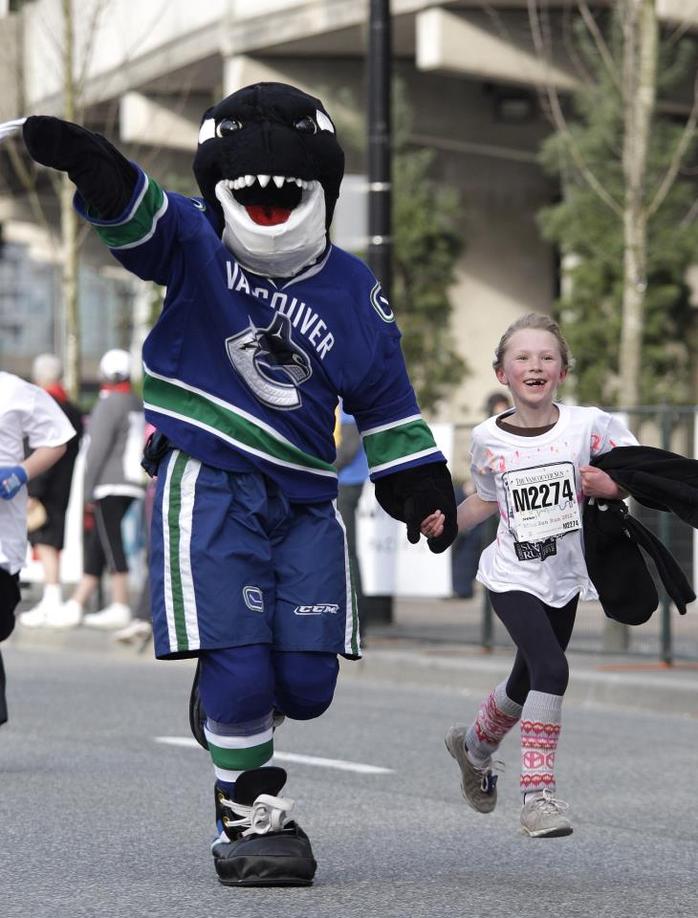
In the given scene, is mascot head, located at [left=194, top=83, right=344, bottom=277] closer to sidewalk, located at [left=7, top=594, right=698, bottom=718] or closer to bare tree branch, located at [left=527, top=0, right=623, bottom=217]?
sidewalk, located at [left=7, top=594, right=698, bottom=718]

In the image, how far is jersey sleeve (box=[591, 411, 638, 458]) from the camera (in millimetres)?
6406

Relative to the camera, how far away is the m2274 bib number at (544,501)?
20.9 feet

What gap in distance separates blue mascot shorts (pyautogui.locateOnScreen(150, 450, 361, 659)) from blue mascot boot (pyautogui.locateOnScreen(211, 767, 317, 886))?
40 cm

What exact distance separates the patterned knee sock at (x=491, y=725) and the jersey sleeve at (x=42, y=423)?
2328 millimetres

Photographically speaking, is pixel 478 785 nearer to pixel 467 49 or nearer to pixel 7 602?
pixel 7 602

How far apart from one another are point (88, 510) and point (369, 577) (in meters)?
2.46

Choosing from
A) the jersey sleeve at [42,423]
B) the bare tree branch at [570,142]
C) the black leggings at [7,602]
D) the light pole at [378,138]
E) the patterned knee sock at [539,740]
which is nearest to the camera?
the patterned knee sock at [539,740]

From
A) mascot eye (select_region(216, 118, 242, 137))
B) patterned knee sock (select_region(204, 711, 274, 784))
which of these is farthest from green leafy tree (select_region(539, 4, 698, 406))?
patterned knee sock (select_region(204, 711, 274, 784))

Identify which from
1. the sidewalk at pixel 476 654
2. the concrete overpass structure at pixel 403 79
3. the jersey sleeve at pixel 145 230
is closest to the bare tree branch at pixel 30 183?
the concrete overpass structure at pixel 403 79

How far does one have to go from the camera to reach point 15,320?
75.3m

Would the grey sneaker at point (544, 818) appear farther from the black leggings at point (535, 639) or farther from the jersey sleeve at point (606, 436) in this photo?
the jersey sleeve at point (606, 436)

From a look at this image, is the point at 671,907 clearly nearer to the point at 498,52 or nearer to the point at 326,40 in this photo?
the point at 498,52

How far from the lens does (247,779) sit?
5.68m

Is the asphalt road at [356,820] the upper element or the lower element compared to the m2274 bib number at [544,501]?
lower
